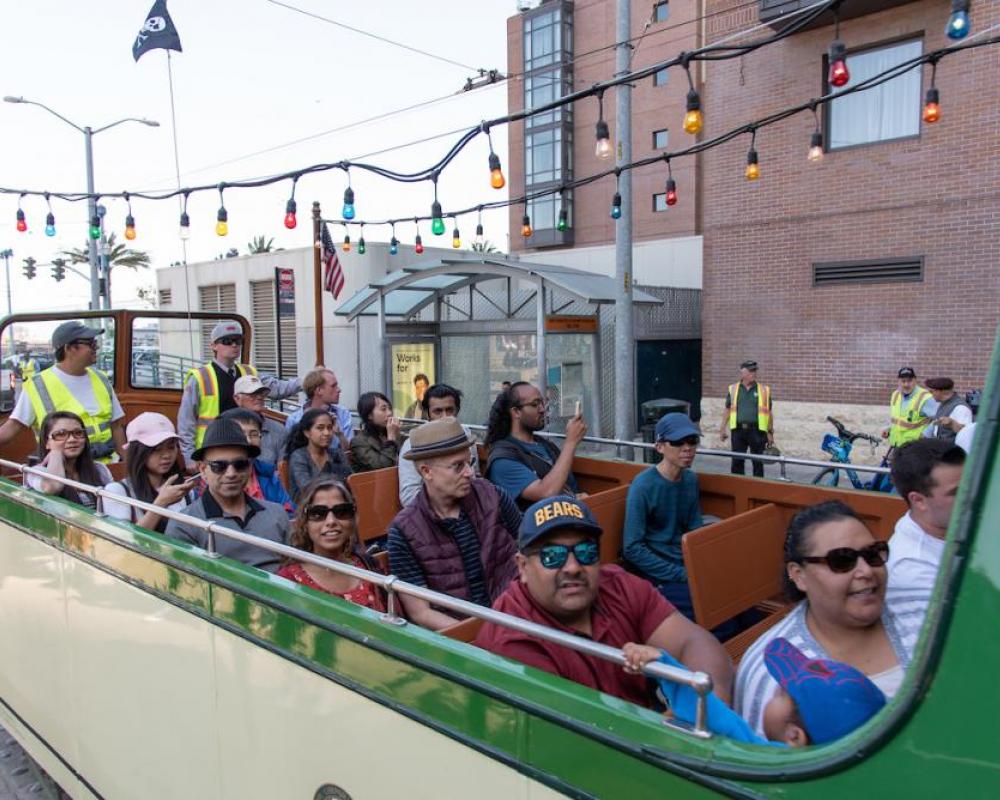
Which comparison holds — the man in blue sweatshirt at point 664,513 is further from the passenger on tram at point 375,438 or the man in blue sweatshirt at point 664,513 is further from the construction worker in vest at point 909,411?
the construction worker in vest at point 909,411

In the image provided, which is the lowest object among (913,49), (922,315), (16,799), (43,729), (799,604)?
(16,799)

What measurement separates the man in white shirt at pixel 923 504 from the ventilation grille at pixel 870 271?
10.2 m

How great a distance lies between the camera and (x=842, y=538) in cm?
199

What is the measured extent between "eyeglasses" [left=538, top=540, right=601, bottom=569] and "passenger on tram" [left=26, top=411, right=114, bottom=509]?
8.01 ft

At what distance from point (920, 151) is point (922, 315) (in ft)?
7.81

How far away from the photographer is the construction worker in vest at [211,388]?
527 cm

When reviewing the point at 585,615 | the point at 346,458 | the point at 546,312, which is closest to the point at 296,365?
the point at 546,312

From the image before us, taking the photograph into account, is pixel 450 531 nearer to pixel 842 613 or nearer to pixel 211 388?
pixel 842 613

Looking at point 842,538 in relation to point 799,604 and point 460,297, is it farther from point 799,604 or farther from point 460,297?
point 460,297

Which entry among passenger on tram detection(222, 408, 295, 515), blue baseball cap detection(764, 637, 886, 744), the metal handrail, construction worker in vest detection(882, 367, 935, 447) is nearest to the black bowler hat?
the metal handrail

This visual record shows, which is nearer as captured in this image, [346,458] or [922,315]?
[346,458]

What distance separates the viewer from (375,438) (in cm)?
533

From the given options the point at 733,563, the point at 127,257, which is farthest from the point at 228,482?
the point at 127,257

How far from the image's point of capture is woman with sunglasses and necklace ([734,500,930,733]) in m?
1.92
